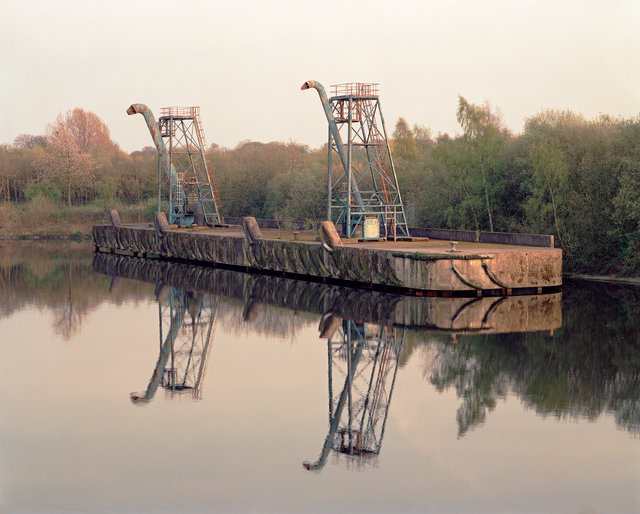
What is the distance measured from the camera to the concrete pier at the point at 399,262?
1034 inches

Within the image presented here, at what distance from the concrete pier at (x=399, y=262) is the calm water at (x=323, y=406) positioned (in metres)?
1.01

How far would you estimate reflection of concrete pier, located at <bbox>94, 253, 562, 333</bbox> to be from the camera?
2150cm

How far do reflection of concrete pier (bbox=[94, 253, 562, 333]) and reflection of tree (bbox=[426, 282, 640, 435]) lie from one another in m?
1.20

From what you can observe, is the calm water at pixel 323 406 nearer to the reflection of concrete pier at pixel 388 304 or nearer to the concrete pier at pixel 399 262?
the reflection of concrete pier at pixel 388 304

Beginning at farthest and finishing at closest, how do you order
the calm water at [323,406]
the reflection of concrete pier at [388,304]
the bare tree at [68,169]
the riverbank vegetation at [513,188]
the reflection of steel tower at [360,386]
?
the bare tree at [68,169] → the riverbank vegetation at [513,188] → the reflection of concrete pier at [388,304] → the reflection of steel tower at [360,386] → the calm water at [323,406]

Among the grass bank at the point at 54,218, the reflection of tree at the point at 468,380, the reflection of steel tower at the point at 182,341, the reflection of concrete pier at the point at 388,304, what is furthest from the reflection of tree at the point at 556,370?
the grass bank at the point at 54,218

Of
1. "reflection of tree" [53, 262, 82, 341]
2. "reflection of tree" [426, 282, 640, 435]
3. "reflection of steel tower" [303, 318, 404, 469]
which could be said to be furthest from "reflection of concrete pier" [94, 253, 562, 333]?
"reflection of tree" [53, 262, 82, 341]

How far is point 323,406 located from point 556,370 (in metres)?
4.96

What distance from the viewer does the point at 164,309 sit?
25422 mm

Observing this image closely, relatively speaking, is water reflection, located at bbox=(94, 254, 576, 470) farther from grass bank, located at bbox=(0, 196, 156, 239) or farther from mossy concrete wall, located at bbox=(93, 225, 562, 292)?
grass bank, located at bbox=(0, 196, 156, 239)

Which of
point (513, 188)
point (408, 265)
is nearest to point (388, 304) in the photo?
point (408, 265)

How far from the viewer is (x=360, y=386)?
15.3 m

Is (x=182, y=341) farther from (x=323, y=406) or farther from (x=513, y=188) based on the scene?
(x=513, y=188)

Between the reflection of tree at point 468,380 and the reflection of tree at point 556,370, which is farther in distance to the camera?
the reflection of tree at point 556,370
